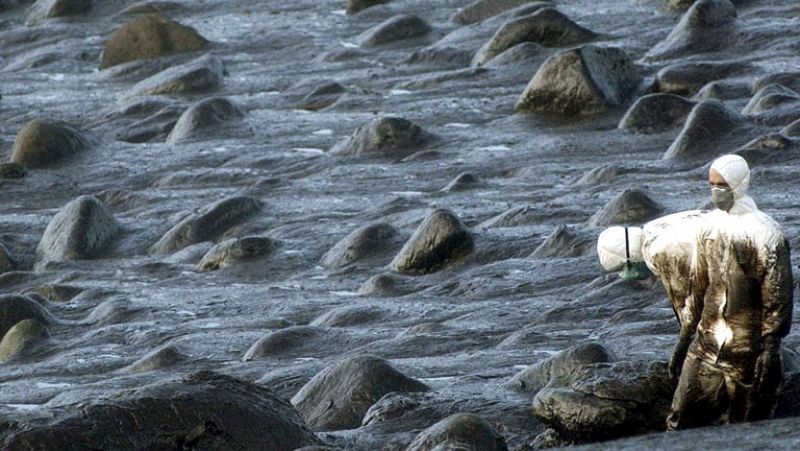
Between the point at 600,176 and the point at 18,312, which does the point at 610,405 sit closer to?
the point at 18,312

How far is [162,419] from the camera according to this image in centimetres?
805

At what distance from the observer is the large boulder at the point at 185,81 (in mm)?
21422

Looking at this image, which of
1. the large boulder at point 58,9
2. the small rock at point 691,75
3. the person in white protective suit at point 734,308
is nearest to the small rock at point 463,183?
the small rock at point 691,75

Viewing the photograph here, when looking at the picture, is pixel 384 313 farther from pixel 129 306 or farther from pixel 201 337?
pixel 129 306

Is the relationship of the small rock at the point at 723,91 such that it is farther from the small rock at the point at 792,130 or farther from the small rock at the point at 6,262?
the small rock at the point at 6,262

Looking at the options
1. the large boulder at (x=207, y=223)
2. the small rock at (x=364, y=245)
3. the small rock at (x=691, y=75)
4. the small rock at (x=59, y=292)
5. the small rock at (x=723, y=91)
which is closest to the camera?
A: the small rock at (x=364, y=245)

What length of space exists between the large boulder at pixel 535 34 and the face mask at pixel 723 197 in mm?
13288

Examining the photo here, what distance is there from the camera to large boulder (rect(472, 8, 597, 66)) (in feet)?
68.1

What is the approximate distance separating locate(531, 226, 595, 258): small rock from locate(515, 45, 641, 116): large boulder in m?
4.57

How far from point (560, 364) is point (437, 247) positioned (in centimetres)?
445

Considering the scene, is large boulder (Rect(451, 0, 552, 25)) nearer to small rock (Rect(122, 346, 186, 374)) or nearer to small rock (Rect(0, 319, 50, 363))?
small rock (Rect(0, 319, 50, 363))

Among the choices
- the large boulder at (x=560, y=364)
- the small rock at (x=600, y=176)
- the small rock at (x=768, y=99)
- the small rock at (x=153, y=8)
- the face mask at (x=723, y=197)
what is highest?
the face mask at (x=723, y=197)

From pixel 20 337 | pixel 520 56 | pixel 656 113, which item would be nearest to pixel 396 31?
pixel 520 56

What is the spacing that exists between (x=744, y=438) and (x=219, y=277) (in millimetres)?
7848
